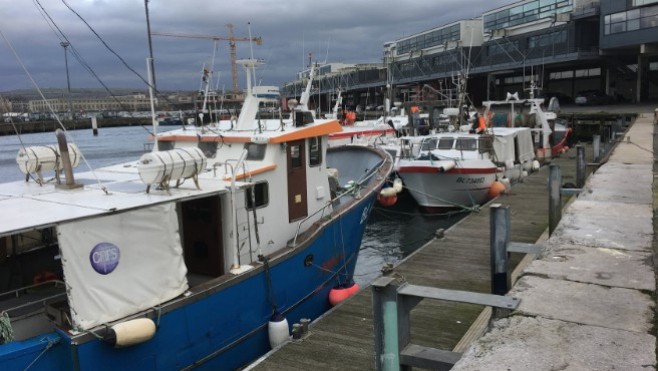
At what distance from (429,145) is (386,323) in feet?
57.9

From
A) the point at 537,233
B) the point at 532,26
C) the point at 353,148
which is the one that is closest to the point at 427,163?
the point at 353,148

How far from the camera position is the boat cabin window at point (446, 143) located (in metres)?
20.6

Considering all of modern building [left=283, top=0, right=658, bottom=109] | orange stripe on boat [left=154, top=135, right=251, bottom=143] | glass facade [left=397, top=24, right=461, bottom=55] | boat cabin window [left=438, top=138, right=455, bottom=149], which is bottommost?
boat cabin window [left=438, top=138, right=455, bottom=149]

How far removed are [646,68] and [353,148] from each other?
40.3m

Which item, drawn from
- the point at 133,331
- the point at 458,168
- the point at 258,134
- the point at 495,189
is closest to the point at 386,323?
the point at 133,331

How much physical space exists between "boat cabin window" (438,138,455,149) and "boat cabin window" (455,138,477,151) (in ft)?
0.78

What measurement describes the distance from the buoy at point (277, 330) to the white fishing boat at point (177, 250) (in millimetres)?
19

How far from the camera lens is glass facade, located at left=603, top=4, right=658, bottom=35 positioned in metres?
37.8

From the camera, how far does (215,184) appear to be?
738cm

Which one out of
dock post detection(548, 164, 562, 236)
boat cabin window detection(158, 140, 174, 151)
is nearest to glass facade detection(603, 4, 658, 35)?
dock post detection(548, 164, 562, 236)

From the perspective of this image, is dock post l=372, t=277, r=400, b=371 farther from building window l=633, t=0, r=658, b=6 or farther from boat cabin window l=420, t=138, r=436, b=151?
building window l=633, t=0, r=658, b=6

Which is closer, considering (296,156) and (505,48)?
(296,156)

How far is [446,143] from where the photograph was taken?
20688mm

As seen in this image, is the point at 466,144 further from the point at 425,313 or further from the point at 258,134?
the point at 425,313
